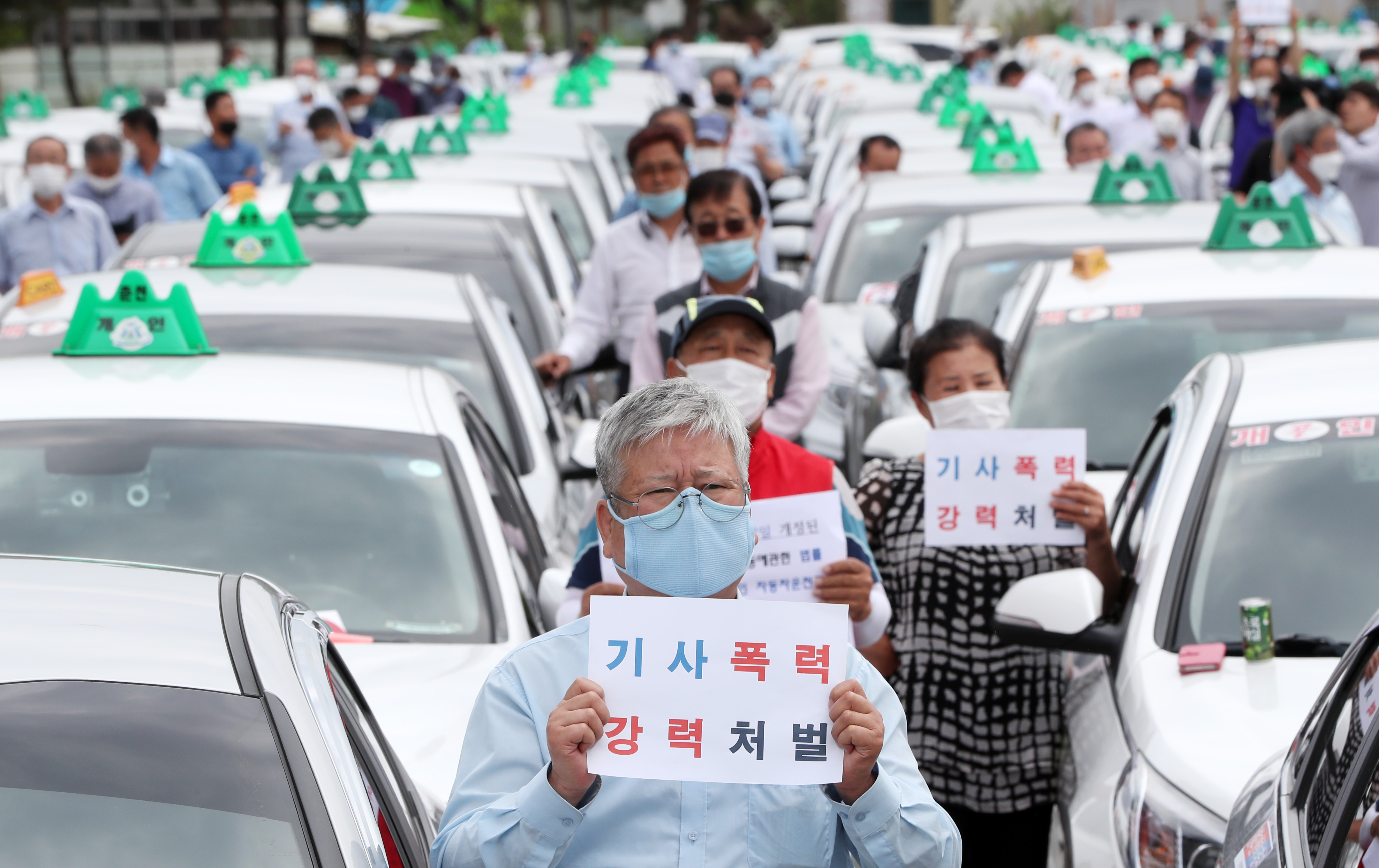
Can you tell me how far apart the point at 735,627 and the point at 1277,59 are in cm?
1870

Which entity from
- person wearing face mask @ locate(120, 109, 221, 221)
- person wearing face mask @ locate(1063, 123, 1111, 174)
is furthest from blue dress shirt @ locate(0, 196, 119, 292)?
person wearing face mask @ locate(1063, 123, 1111, 174)

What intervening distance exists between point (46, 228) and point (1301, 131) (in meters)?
7.02

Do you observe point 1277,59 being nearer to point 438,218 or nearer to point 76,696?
point 438,218

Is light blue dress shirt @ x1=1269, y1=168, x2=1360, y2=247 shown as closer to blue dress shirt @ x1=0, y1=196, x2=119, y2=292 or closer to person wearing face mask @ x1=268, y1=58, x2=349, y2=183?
blue dress shirt @ x1=0, y1=196, x2=119, y2=292

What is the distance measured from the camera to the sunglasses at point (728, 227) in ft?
21.7

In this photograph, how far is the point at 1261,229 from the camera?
7305 millimetres

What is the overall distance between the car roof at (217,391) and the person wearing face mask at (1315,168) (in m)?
6.29

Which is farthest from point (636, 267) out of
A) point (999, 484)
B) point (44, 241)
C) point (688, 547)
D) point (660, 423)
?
point (688, 547)

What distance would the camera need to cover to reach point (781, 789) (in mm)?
2734

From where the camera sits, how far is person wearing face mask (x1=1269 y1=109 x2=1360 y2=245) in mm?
10242

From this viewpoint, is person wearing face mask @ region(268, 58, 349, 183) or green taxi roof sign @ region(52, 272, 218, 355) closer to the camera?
green taxi roof sign @ region(52, 272, 218, 355)

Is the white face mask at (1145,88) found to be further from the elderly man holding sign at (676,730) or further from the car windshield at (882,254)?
the elderly man holding sign at (676,730)

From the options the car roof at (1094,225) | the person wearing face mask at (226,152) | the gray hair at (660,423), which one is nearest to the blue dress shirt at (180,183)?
the person wearing face mask at (226,152)

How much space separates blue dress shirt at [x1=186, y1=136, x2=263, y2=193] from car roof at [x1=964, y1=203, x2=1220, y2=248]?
30.1ft
